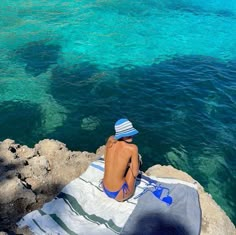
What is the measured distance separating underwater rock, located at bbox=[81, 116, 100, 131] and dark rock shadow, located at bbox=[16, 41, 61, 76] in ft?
13.6

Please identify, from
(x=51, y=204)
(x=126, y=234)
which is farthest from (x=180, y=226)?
(x=51, y=204)

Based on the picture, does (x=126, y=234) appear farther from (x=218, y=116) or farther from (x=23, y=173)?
(x=218, y=116)

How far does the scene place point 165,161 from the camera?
9875 mm

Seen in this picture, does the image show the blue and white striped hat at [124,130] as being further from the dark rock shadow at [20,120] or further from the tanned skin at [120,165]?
the dark rock shadow at [20,120]

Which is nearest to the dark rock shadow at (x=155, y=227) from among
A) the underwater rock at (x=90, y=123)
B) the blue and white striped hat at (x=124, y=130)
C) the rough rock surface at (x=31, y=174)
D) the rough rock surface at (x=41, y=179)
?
the rough rock surface at (x=41, y=179)

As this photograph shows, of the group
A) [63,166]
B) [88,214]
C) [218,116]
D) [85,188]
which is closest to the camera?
[88,214]

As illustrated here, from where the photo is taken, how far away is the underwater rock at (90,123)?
11.0m

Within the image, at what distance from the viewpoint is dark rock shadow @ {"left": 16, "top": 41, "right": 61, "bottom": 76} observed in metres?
14.7

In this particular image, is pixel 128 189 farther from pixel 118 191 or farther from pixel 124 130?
pixel 124 130

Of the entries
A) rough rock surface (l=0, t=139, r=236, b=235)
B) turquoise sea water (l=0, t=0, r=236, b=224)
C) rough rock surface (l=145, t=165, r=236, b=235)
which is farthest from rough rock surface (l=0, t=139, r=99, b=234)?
rough rock surface (l=145, t=165, r=236, b=235)

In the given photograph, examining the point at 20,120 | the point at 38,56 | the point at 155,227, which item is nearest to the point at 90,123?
the point at 20,120

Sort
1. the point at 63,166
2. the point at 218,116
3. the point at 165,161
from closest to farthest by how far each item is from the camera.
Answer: the point at 63,166 < the point at 165,161 < the point at 218,116

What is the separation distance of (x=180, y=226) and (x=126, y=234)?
1.00 m

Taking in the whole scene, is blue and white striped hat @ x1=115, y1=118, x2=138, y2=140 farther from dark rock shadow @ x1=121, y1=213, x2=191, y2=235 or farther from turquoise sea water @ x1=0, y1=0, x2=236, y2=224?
turquoise sea water @ x1=0, y1=0, x2=236, y2=224
